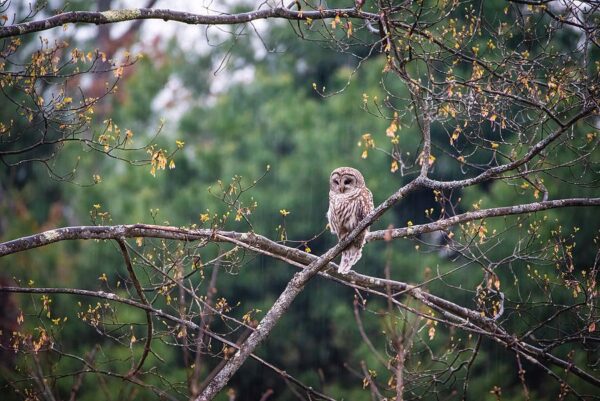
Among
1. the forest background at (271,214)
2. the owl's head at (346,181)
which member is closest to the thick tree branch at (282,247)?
the owl's head at (346,181)

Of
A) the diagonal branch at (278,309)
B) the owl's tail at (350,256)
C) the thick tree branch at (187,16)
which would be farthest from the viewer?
the owl's tail at (350,256)

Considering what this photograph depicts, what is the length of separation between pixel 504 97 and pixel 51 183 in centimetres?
1246

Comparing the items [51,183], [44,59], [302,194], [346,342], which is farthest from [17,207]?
[44,59]

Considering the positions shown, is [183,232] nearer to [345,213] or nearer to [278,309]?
[278,309]

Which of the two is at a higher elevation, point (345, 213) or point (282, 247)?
point (345, 213)

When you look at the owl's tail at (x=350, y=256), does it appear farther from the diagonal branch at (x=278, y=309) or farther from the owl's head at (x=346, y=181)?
the diagonal branch at (x=278, y=309)

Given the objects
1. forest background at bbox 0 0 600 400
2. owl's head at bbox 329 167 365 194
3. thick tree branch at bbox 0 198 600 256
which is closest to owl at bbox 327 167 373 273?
owl's head at bbox 329 167 365 194

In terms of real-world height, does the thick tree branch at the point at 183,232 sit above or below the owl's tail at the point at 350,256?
below

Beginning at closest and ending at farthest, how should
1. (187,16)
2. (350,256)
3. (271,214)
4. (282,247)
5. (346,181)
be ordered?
(282,247)
(187,16)
(350,256)
(346,181)
(271,214)

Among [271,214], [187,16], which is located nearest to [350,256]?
[187,16]

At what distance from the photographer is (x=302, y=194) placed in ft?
48.9

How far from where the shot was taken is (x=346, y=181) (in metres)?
7.85

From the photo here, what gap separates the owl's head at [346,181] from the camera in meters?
7.76

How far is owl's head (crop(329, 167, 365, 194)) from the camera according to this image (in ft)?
25.5
